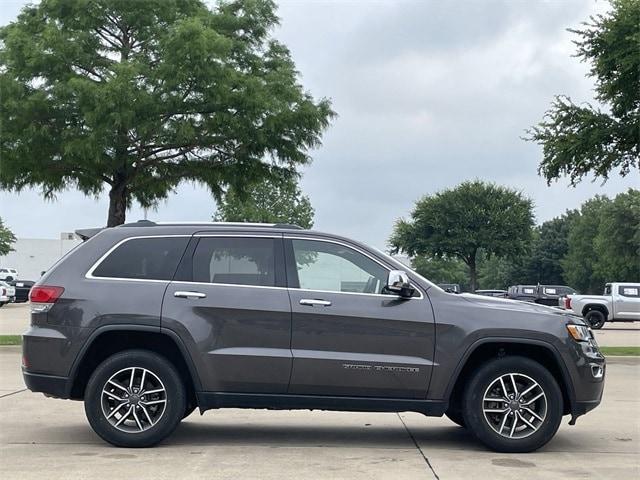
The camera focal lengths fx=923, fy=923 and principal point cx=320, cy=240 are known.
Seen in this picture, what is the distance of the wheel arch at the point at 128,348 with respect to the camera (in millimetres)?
7746

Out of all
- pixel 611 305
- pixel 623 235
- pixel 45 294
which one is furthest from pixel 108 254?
pixel 623 235

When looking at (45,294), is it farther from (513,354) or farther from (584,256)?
Result: (584,256)

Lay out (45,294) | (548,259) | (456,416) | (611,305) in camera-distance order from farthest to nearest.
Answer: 1. (548,259)
2. (611,305)
3. (456,416)
4. (45,294)

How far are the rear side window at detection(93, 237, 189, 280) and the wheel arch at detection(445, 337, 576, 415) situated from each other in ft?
8.61

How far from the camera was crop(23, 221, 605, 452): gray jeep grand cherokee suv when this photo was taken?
7742 mm

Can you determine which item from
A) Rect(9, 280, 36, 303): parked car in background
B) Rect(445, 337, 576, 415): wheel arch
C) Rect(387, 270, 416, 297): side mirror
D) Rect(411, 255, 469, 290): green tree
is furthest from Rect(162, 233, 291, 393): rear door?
Rect(411, 255, 469, 290): green tree

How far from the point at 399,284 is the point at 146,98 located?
36.3 feet

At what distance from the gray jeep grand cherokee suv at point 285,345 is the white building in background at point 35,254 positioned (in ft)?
297

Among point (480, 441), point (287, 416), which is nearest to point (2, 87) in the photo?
point (287, 416)

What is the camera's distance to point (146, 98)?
693 inches

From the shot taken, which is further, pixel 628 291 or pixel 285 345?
pixel 628 291

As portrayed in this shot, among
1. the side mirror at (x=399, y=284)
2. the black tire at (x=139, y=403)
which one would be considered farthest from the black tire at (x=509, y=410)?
the black tire at (x=139, y=403)

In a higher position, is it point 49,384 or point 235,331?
point 235,331

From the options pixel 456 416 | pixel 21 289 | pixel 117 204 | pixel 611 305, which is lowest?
pixel 456 416
